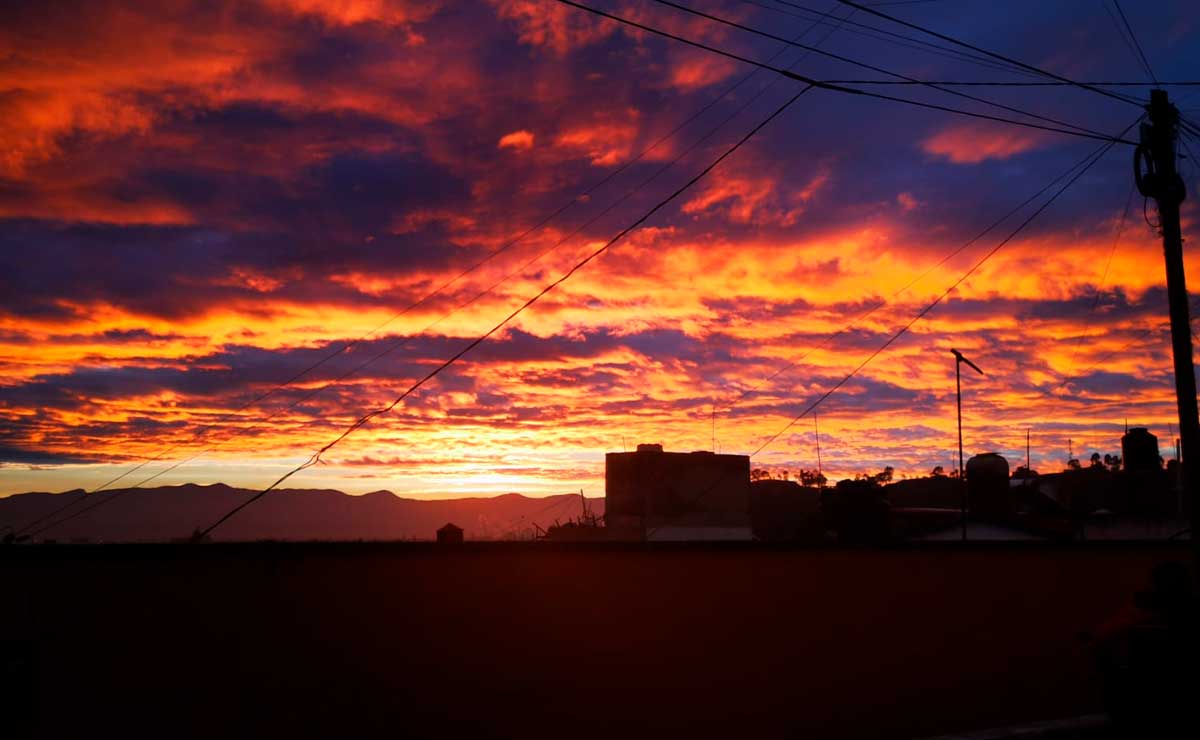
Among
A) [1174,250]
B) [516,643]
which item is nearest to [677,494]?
[1174,250]

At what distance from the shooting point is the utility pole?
49.0 ft

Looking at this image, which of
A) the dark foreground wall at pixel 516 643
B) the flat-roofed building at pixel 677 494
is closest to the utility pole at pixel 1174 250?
the dark foreground wall at pixel 516 643

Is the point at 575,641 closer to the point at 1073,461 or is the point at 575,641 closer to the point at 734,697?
the point at 734,697

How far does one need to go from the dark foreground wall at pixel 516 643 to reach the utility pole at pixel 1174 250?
3646 millimetres

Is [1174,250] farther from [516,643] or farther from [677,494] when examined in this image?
[677,494]

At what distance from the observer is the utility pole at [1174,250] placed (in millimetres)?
14945

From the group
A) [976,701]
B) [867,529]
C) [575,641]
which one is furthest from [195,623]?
[867,529]

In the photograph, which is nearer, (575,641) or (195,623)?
(195,623)

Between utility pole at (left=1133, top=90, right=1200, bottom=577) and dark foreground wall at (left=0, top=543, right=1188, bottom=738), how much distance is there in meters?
3.65

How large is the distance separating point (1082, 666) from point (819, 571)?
5.64 metres

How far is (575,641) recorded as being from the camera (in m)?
10.6

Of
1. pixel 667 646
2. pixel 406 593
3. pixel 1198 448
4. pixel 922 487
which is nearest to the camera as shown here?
pixel 406 593

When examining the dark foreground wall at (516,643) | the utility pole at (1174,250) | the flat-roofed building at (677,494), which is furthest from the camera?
the flat-roofed building at (677,494)

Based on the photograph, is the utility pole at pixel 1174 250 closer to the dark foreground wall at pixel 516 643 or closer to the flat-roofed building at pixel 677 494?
the dark foreground wall at pixel 516 643
